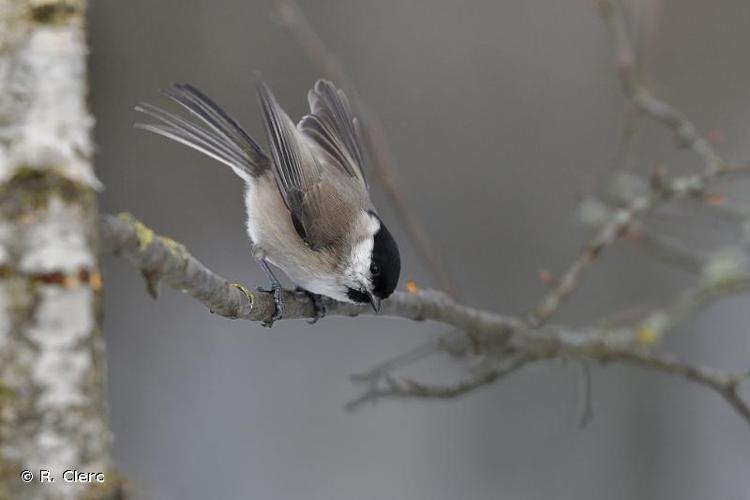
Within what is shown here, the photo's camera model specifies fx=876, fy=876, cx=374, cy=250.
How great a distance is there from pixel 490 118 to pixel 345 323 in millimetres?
1149

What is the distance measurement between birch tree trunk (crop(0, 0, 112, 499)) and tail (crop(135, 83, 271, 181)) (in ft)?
4.28

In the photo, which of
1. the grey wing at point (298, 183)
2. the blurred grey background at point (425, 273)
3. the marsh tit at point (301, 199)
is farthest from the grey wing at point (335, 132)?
the blurred grey background at point (425, 273)

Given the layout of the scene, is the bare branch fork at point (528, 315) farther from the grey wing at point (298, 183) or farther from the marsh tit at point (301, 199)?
the grey wing at point (298, 183)

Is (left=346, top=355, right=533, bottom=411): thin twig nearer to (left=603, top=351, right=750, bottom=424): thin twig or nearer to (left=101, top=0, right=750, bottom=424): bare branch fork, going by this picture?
(left=101, top=0, right=750, bottom=424): bare branch fork

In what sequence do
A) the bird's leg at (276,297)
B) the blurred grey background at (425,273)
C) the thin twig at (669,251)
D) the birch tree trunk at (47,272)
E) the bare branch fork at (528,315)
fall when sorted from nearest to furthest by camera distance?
the birch tree trunk at (47,272) → the bird's leg at (276,297) → the bare branch fork at (528,315) → the thin twig at (669,251) → the blurred grey background at (425,273)

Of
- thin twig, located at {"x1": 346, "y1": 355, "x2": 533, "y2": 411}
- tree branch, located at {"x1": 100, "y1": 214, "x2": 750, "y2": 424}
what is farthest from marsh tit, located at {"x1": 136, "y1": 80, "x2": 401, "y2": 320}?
thin twig, located at {"x1": 346, "y1": 355, "x2": 533, "y2": 411}

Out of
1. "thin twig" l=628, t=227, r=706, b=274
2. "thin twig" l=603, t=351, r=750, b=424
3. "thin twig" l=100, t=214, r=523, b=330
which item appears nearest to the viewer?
"thin twig" l=100, t=214, r=523, b=330

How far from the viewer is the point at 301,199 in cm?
245

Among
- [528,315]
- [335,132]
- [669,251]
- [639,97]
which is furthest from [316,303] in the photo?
[669,251]

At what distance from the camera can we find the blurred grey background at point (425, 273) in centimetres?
375

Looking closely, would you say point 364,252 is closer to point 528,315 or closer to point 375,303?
point 375,303

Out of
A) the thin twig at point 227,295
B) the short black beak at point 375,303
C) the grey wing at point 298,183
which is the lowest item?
the thin twig at point 227,295

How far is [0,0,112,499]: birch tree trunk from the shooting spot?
707 mm

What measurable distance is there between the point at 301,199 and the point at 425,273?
1.70 meters
